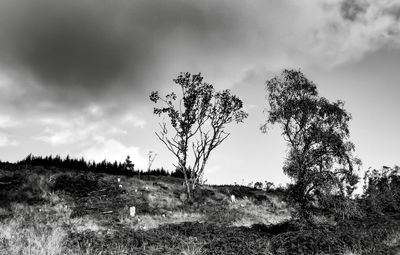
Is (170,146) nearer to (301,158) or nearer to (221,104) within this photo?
(221,104)

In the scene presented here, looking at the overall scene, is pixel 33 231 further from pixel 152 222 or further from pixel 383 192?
pixel 383 192

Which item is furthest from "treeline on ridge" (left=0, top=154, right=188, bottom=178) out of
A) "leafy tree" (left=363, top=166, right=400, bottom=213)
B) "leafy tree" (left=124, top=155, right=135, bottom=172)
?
"leafy tree" (left=363, top=166, right=400, bottom=213)

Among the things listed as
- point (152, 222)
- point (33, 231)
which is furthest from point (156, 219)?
point (33, 231)

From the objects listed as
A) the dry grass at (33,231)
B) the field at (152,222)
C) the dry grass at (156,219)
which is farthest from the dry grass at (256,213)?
the dry grass at (33,231)

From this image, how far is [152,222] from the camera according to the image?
15.8 meters

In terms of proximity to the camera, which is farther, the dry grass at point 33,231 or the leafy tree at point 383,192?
the leafy tree at point 383,192

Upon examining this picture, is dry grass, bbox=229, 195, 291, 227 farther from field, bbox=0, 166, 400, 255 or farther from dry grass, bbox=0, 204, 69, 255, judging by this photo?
dry grass, bbox=0, 204, 69, 255

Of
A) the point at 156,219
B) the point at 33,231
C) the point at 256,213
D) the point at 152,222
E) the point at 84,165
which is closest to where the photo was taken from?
the point at 33,231

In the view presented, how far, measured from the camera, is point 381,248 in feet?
25.0

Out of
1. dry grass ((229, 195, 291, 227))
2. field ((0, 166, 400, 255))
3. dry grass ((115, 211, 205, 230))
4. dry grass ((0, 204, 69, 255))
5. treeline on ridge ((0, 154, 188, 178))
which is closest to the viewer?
dry grass ((0, 204, 69, 255))

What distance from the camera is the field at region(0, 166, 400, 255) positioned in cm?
828

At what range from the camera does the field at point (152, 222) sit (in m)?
8.28

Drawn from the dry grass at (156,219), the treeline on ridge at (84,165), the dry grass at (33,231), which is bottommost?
the dry grass at (156,219)

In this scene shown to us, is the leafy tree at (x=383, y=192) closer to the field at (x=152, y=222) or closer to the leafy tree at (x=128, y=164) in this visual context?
the field at (x=152, y=222)
